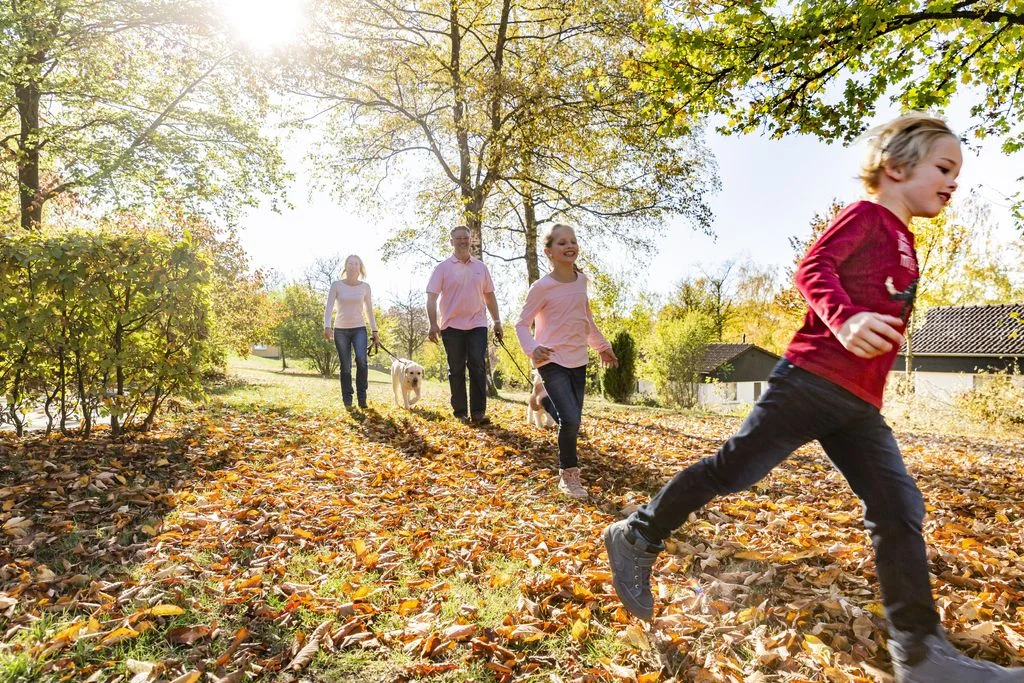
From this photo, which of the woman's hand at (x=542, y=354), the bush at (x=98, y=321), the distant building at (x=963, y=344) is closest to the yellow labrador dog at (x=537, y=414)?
the woman's hand at (x=542, y=354)

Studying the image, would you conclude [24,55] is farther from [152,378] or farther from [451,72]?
[152,378]

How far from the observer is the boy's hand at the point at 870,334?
1.80 meters

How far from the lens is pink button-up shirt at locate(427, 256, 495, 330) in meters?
7.22

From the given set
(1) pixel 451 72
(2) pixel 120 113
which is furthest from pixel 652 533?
(2) pixel 120 113

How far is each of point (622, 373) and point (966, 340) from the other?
2684cm

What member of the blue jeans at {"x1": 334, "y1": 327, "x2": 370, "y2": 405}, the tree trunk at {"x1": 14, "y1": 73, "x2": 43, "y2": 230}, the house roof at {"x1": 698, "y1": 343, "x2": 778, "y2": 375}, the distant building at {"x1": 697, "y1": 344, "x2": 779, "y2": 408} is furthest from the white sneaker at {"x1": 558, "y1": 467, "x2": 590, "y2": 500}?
the distant building at {"x1": 697, "y1": 344, "x2": 779, "y2": 408}

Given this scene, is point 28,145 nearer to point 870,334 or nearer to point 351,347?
point 351,347

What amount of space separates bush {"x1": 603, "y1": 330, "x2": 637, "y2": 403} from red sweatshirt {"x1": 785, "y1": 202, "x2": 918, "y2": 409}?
2018cm

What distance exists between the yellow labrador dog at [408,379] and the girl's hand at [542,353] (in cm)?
479

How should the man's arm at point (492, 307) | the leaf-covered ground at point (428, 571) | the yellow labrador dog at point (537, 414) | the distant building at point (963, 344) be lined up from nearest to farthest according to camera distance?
the leaf-covered ground at point (428, 571), the man's arm at point (492, 307), the yellow labrador dog at point (537, 414), the distant building at point (963, 344)

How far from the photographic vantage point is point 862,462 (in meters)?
2.09

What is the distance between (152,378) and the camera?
584 cm

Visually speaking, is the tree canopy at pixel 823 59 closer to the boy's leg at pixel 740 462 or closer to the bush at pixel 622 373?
the boy's leg at pixel 740 462

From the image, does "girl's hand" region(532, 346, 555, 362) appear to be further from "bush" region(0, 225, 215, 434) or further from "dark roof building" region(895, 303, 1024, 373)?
"dark roof building" region(895, 303, 1024, 373)
